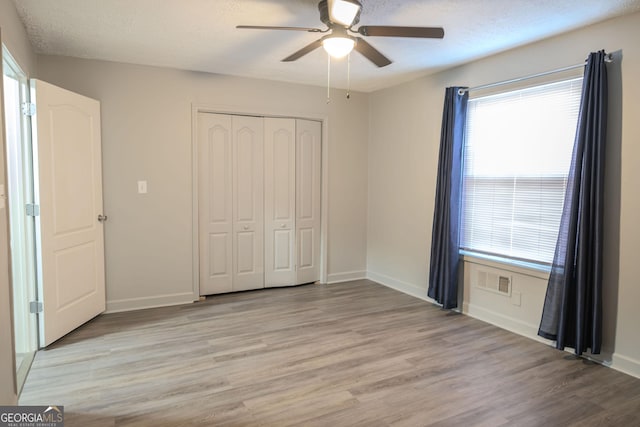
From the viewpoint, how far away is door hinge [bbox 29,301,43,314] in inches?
127

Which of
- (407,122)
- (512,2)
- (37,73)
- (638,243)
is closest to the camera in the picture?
(512,2)

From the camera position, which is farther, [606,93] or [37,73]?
[37,73]

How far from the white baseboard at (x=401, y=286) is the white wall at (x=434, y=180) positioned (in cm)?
1

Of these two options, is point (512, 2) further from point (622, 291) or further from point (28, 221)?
point (28, 221)

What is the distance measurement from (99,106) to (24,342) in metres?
2.20

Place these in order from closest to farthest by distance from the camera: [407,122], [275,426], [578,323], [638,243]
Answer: [275,426]
[638,243]
[578,323]
[407,122]

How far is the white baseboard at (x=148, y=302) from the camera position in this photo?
4.21 metres

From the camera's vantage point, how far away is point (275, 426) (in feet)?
7.51

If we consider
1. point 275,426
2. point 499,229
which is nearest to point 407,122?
point 499,229

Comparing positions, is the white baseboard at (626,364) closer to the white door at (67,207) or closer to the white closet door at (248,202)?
the white closet door at (248,202)

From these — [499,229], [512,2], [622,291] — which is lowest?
[622,291]

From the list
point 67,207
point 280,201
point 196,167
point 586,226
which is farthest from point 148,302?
point 586,226

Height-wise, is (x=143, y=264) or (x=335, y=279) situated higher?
(x=143, y=264)

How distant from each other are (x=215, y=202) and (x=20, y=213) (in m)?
1.94
